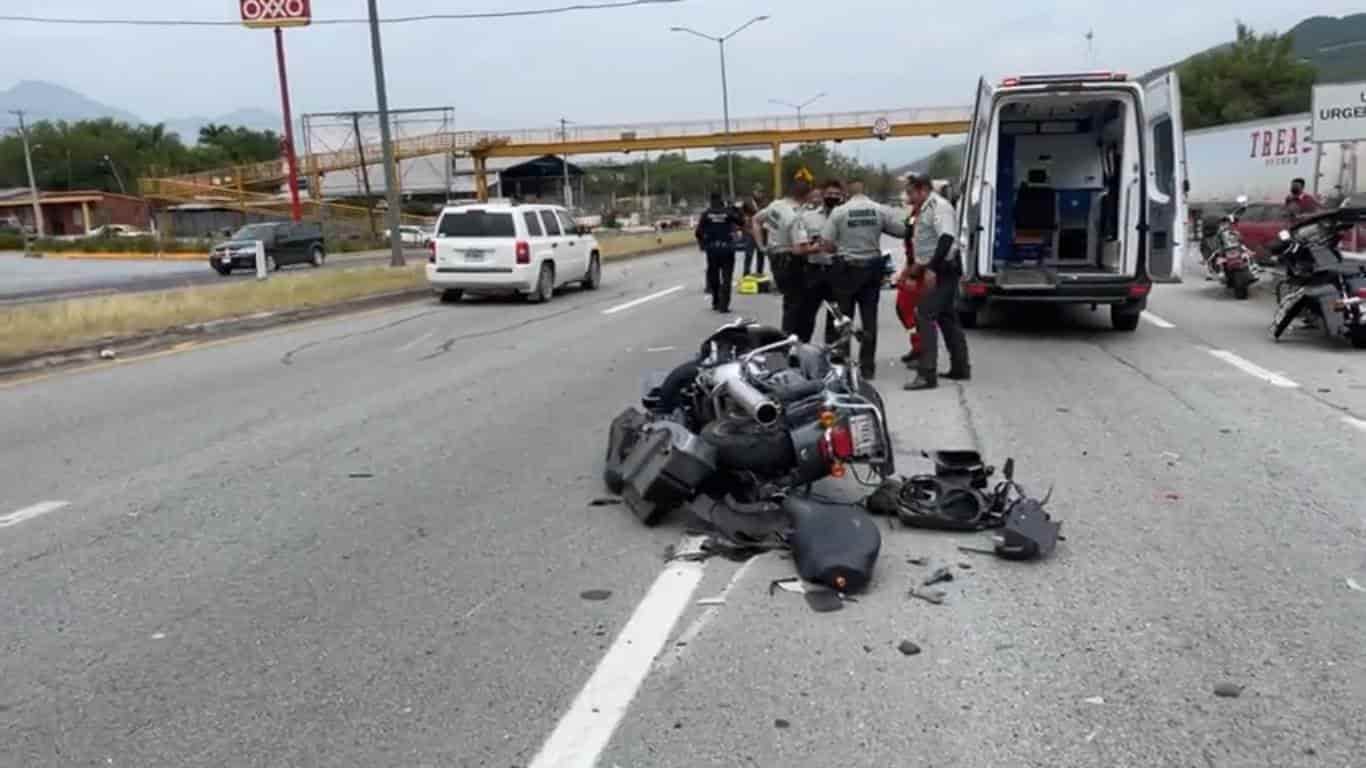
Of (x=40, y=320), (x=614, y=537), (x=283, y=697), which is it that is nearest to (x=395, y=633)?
(x=283, y=697)

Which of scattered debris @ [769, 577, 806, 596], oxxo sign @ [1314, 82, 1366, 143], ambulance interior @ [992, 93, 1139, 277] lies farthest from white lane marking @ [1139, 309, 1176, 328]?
oxxo sign @ [1314, 82, 1366, 143]

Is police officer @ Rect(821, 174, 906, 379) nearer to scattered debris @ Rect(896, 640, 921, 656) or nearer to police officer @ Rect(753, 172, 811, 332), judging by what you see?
police officer @ Rect(753, 172, 811, 332)

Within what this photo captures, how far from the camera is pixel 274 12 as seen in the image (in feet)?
115

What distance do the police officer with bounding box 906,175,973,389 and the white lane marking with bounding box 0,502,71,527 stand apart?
6.36 m

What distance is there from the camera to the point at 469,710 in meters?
3.89

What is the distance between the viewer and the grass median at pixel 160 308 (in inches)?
542

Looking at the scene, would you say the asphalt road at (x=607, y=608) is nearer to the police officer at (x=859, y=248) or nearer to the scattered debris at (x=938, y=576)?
the scattered debris at (x=938, y=576)

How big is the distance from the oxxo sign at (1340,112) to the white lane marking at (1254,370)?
50.3ft

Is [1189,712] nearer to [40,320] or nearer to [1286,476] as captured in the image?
[1286,476]

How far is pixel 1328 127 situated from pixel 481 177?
178ft

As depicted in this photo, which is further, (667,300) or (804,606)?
(667,300)

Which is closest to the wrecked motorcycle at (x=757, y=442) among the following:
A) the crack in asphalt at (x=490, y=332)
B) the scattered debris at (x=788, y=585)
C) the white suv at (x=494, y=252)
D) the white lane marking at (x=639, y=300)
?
the scattered debris at (x=788, y=585)

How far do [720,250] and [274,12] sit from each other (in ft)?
78.0

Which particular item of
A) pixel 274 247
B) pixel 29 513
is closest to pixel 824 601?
pixel 29 513
